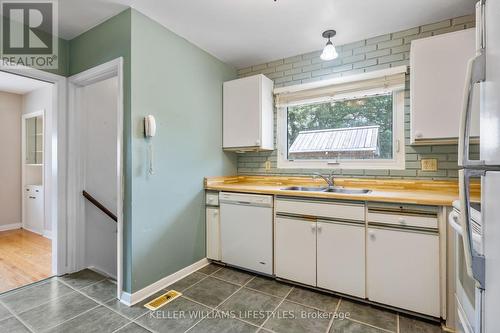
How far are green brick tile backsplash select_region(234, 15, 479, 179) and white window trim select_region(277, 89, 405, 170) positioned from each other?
44 mm

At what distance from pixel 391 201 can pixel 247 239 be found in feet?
4.58

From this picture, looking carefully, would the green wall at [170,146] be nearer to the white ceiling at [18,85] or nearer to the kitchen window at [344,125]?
the kitchen window at [344,125]

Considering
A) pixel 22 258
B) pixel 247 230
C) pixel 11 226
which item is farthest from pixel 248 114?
pixel 11 226

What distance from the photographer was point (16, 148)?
169 inches

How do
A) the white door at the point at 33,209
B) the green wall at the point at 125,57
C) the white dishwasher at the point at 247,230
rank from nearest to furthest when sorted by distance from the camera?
the green wall at the point at 125,57, the white dishwasher at the point at 247,230, the white door at the point at 33,209

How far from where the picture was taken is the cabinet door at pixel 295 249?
2.15 metres

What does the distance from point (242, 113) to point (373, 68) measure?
4.97 ft

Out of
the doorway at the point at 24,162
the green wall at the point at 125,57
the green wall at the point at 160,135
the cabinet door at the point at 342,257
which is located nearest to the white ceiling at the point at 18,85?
the doorway at the point at 24,162

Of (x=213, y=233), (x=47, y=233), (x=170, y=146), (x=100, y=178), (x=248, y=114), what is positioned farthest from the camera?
(x=47, y=233)

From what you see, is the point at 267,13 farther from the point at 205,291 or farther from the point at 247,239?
the point at 205,291

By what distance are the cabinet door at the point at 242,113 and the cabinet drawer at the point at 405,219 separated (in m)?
1.47

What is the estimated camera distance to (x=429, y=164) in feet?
7.38

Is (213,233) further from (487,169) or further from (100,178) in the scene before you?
(487,169)

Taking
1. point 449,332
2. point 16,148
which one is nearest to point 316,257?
point 449,332
